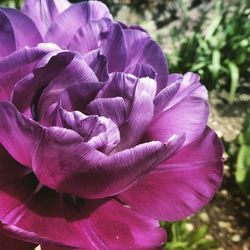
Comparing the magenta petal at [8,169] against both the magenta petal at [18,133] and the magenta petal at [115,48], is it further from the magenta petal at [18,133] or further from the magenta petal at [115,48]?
the magenta petal at [115,48]

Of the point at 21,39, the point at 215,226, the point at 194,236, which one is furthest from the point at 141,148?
the point at 215,226

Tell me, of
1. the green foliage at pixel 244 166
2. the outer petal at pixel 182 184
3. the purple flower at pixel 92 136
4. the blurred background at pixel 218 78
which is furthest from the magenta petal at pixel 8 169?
the green foliage at pixel 244 166

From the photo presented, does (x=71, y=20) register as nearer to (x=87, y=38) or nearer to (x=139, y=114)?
(x=87, y=38)

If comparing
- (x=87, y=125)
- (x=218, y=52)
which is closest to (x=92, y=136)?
(x=87, y=125)

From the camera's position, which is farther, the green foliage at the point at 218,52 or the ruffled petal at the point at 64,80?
the green foliage at the point at 218,52

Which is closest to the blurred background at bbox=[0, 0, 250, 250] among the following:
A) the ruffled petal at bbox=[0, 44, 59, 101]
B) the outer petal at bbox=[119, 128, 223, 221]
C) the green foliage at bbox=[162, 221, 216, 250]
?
the green foliage at bbox=[162, 221, 216, 250]
